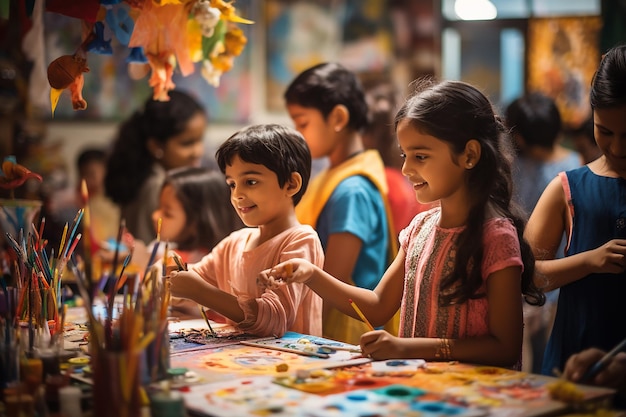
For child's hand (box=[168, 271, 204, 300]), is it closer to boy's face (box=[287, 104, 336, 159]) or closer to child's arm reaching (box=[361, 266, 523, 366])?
child's arm reaching (box=[361, 266, 523, 366])

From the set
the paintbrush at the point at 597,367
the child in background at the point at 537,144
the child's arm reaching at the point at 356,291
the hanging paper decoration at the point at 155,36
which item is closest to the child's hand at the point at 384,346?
the child's arm reaching at the point at 356,291

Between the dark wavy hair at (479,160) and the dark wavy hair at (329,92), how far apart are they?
0.78 m

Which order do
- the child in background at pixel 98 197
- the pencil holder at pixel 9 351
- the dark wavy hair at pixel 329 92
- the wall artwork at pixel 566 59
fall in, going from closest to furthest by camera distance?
the pencil holder at pixel 9 351, the dark wavy hair at pixel 329 92, the child in background at pixel 98 197, the wall artwork at pixel 566 59

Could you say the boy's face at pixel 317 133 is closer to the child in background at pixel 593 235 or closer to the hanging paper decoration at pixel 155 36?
the hanging paper decoration at pixel 155 36

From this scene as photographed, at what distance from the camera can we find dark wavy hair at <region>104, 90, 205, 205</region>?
3.48 m

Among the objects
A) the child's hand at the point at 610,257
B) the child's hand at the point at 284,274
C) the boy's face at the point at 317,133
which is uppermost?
the boy's face at the point at 317,133

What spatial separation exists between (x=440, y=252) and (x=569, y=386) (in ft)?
1.56

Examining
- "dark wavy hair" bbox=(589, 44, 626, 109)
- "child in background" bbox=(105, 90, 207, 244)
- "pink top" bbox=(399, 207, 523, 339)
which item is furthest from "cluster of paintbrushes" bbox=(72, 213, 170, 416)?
"child in background" bbox=(105, 90, 207, 244)

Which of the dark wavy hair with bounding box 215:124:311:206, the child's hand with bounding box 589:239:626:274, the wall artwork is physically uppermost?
the wall artwork

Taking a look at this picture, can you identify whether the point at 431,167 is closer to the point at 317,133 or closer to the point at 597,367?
the point at 597,367

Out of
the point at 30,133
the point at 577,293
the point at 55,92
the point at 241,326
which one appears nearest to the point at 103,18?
the point at 55,92

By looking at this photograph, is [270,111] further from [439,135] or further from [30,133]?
[439,135]

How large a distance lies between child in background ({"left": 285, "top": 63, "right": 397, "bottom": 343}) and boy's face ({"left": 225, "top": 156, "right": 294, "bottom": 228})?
0.32 m

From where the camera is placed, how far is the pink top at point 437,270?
1579 millimetres
